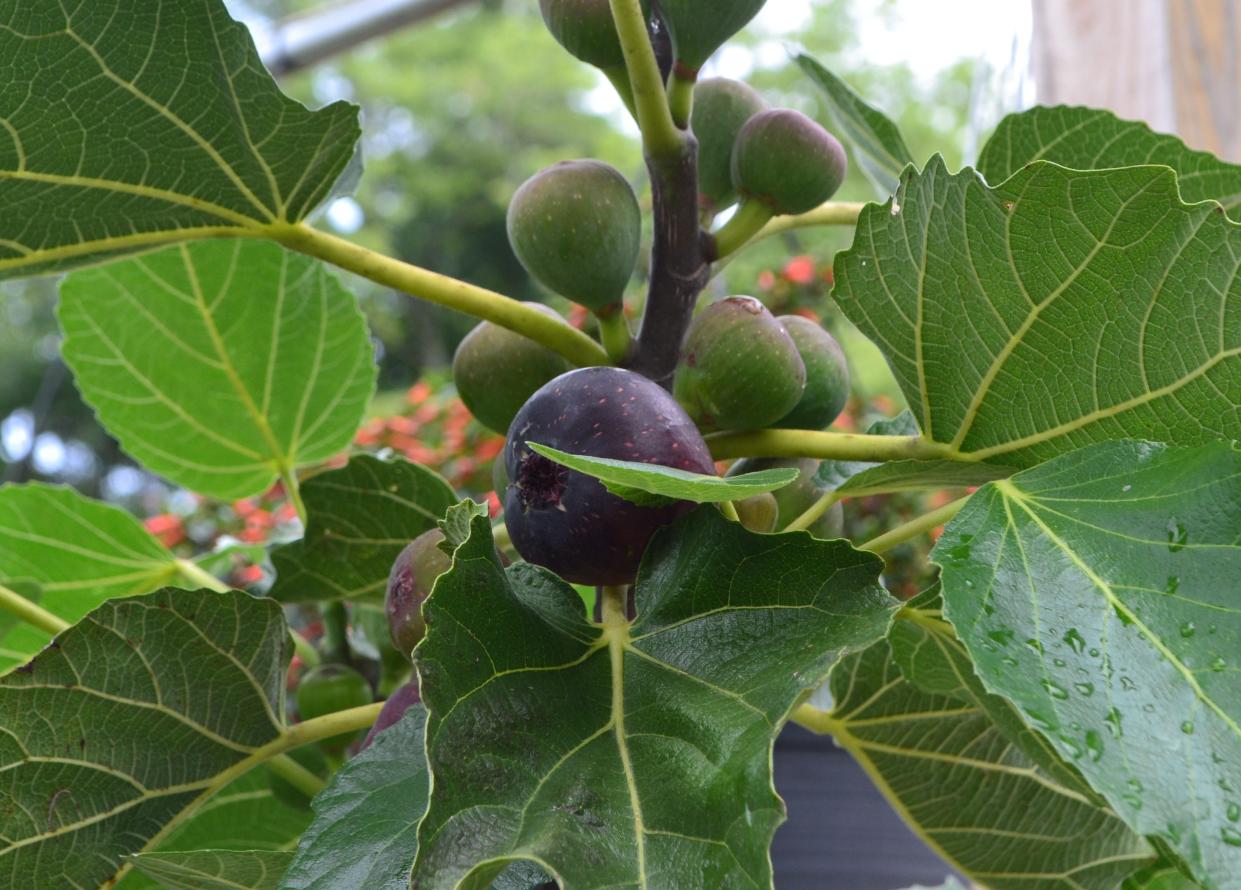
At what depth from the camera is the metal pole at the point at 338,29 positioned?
2012 mm

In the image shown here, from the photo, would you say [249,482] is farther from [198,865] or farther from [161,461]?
[198,865]

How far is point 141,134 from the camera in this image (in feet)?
1.67

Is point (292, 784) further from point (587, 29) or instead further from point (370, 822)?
point (587, 29)

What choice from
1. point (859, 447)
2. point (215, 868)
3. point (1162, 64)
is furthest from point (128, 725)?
point (1162, 64)

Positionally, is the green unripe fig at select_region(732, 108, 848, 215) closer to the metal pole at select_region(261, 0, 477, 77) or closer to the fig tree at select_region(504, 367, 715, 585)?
the fig tree at select_region(504, 367, 715, 585)

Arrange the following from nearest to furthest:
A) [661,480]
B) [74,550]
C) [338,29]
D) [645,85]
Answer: [661,480] < [645,85] < [74,550] < [338,29]

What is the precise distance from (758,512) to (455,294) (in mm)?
167

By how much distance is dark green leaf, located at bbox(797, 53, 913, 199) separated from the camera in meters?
0.67

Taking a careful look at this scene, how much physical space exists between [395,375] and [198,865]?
13.5m

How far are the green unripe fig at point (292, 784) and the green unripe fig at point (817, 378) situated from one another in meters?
0.32

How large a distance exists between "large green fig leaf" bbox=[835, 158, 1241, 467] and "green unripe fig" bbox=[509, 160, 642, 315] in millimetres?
114

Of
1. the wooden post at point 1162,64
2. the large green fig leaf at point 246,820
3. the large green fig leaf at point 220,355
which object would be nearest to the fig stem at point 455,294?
the large green fig leaf at point 220,355

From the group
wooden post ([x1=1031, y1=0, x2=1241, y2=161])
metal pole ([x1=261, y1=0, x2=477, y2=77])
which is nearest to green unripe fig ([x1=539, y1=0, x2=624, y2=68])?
wooden post ([x1=1031, y1=0, x2=1241, y2=161])

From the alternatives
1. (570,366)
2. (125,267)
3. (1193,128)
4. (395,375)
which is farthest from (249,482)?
(395,375)
